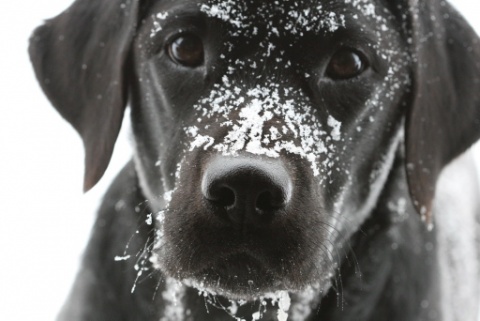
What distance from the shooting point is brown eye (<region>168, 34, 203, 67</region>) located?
3.04 meters

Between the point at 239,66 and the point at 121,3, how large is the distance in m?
0.67

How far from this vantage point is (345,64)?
9.97 feet

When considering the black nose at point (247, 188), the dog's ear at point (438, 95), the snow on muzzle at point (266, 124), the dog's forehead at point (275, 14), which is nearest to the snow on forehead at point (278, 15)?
the dog's forehead at point (275, 14)

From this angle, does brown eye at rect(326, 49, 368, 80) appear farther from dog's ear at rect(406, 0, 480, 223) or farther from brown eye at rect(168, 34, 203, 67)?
brown eye at rect(168, 34, 203, 67)

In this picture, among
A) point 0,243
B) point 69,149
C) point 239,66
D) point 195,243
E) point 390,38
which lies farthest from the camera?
point 69,149

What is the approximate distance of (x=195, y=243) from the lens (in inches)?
104

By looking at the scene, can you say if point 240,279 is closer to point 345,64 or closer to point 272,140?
point 272,140

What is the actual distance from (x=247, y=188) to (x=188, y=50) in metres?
0.83

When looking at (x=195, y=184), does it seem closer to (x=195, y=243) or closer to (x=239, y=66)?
(x=195, y=243)

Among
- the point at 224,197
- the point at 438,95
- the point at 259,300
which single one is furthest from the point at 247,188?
the point at 438,95

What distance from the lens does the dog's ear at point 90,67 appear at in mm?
3246

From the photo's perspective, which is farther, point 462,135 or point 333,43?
point 462,135

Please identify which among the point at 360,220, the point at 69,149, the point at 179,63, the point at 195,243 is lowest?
the point at 69,149

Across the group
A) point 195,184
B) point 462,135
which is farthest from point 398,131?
point 195,184
